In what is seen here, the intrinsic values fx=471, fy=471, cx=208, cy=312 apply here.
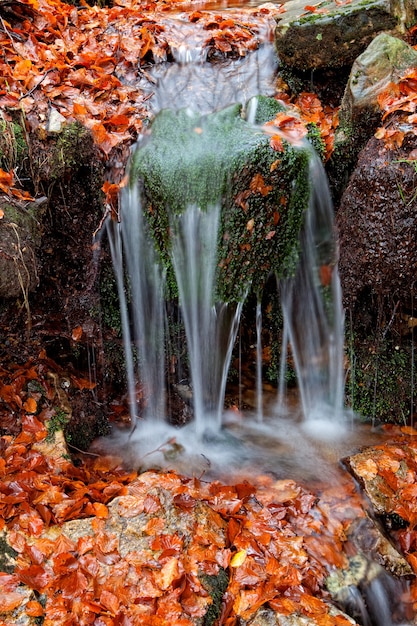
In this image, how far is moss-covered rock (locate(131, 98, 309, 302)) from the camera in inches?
146

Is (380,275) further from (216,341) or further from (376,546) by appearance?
(376,546)

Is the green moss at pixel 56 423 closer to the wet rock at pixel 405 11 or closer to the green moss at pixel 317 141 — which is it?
the green moss at pixel 317 141

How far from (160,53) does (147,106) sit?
97 cm

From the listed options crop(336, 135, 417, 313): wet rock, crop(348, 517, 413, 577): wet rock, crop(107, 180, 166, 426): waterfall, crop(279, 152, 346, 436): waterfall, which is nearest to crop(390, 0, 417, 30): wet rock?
crop(336, 135, 417, 313): wet rock

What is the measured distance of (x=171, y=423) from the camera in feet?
15.1

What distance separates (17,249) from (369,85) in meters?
3.04

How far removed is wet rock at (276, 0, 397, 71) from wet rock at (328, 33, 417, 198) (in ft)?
1.34

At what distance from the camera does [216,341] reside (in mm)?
4254

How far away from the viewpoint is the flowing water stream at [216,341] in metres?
3.95

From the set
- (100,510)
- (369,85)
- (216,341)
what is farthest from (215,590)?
(369,85)

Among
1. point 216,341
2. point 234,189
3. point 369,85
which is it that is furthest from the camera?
point 216,341

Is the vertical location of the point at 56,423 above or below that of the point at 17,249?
below

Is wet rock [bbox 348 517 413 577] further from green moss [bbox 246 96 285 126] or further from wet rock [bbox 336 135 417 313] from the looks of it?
green moss [bbox 246 96 285 126]

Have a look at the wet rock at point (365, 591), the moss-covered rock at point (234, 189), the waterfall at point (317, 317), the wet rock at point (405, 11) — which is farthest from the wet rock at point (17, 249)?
the wet rock at point (405, 11)
